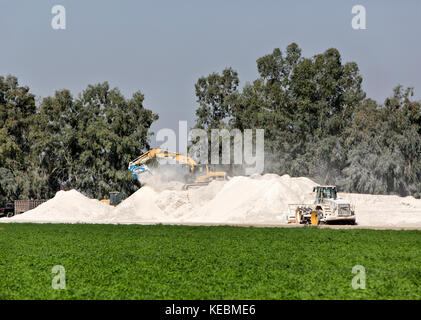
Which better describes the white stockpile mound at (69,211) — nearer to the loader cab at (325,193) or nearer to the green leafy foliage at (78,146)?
the green leafy foliage at (78,146)

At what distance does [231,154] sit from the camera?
2822 inches

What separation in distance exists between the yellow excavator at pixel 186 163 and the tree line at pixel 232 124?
10.6 m

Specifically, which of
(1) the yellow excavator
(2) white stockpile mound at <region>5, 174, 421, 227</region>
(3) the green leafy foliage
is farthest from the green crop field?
(3) the green leafy foliage

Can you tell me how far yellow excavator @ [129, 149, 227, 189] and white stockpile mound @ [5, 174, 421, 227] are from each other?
1612 mm

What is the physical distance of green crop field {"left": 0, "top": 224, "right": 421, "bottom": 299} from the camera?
14492mm

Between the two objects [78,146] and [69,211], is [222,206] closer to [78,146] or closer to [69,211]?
A: [69,211]

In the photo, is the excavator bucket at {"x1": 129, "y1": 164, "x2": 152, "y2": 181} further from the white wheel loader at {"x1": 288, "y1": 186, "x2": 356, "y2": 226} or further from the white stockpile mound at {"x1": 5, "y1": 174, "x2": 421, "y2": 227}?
the white wheel loader at {"x1": 288, "y1": 186, "x2": 356, "y2": 226}

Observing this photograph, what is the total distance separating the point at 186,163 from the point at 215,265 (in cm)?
4151

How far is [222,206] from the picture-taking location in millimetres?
50875

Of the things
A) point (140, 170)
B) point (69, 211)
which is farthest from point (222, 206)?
point (69, 211)

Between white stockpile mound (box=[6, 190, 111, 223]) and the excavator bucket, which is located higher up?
the excavator bucket

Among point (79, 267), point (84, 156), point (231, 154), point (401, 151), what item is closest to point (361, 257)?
point (79, 267)

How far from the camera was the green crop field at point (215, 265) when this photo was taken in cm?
1449
